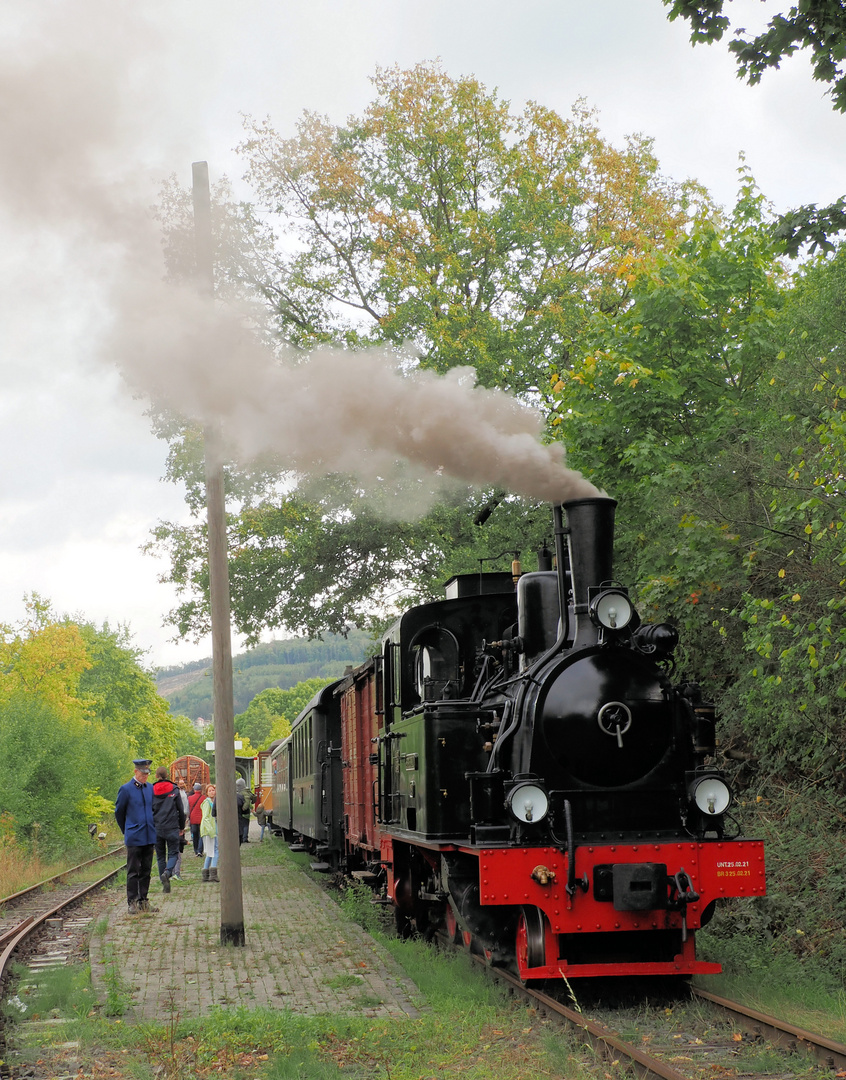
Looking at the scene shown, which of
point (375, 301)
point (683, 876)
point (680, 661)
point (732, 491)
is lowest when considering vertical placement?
point (683, 876)

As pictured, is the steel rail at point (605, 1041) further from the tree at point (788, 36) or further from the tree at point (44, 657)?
the tree at point (44, 657)

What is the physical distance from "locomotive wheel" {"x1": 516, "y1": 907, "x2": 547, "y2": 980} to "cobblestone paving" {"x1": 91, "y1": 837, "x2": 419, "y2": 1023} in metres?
0.74

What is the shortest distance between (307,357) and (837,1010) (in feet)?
20.7

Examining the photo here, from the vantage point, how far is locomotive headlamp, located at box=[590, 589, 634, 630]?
686cm

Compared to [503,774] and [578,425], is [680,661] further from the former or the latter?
[503,774]

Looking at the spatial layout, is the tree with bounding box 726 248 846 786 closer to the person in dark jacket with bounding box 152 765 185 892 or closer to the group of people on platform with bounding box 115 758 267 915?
the group of people on platform with bounding box 115 758 267 915

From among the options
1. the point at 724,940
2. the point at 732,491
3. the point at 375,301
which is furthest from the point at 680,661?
the point at 375,301

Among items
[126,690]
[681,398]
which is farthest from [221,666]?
[126,690]

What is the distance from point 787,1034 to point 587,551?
3025 mm

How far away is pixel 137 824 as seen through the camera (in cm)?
1100

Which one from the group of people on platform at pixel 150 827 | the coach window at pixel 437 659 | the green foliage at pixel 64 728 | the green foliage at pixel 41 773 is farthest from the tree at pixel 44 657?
the coach window at pixel 437 659

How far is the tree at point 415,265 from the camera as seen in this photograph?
20.1 m

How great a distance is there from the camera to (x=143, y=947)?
9.15 meters

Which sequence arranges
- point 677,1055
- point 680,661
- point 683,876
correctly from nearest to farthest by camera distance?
point 677,1055, point 683,876, point 680,661
